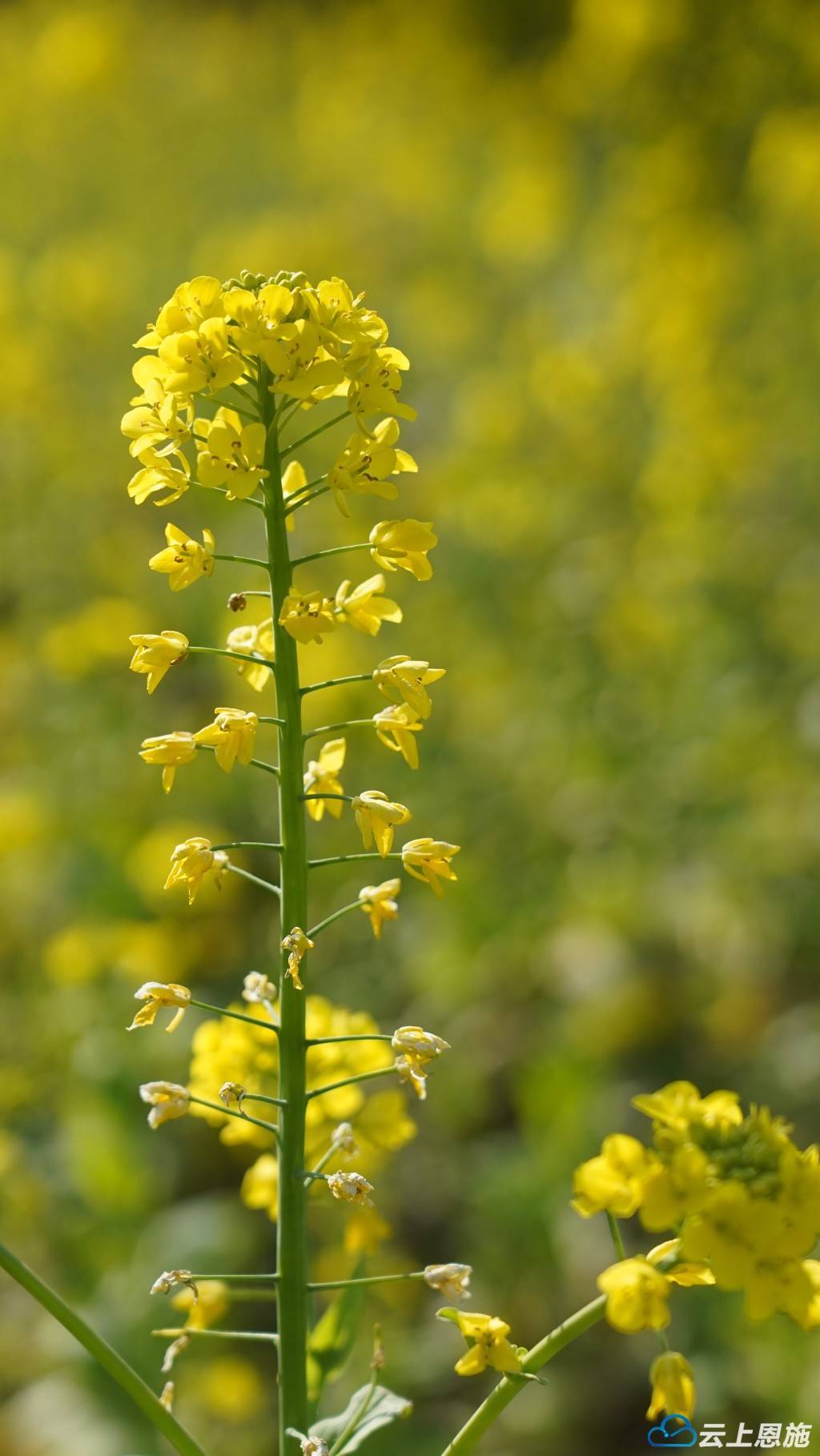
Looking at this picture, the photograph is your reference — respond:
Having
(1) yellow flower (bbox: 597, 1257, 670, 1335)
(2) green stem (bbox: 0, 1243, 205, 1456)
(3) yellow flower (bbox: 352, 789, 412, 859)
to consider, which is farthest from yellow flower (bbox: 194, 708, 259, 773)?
(1) yellow flower (bbox: 597, 1257, 670, 1335)

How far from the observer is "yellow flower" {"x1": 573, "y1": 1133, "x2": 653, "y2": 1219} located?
4.31 ft

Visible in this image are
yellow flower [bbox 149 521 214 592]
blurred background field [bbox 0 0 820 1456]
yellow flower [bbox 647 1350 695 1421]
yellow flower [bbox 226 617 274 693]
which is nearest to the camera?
yellow flower [bbox 647 1350 695 1421]

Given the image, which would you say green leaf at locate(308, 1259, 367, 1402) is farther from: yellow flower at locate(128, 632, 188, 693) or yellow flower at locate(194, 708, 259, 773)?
yellow flower at locate(128, 632, 188, 693)

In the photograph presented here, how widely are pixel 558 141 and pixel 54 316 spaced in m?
5.18

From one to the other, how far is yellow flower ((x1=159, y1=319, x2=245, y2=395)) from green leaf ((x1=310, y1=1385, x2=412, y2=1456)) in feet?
3.84

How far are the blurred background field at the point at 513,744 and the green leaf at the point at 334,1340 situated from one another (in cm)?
164

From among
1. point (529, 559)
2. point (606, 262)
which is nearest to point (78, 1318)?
point (529, 559)

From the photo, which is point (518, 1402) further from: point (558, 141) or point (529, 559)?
point (558, 141)

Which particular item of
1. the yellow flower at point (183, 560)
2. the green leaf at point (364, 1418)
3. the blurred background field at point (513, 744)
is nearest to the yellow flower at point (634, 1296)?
the green leaf at point (364, 1418)

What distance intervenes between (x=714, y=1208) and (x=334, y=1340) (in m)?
0.70

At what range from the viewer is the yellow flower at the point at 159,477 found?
1.56 meters

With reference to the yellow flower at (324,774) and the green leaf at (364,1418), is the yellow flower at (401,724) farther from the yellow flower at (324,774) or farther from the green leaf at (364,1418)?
the green leaf at (364,1418)

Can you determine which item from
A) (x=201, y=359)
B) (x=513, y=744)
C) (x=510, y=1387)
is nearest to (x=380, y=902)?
(x=510, y=1387)

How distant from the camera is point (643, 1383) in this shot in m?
3.67
